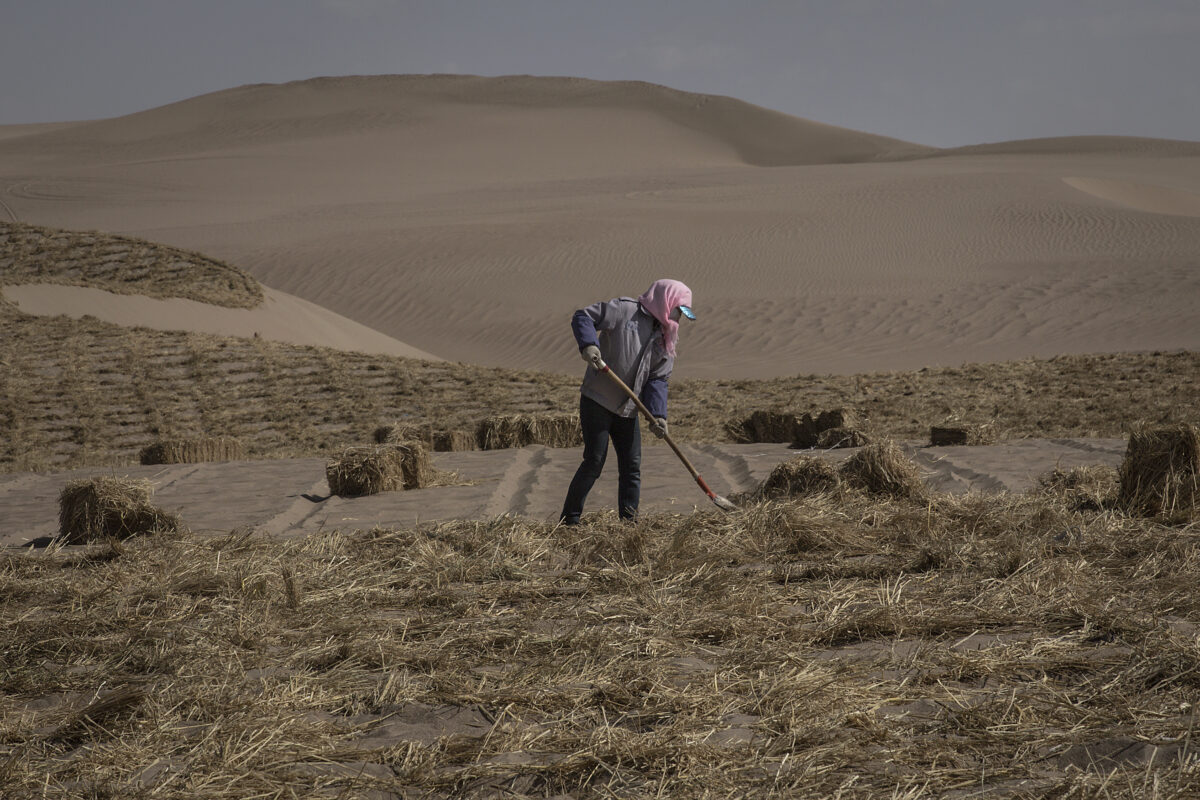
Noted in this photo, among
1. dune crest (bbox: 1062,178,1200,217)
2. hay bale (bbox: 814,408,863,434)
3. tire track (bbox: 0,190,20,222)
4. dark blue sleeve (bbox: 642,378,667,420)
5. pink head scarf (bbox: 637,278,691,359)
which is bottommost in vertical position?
hay bale (bbox: 814,408,863,434)

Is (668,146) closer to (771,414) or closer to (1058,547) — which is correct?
(771,414)

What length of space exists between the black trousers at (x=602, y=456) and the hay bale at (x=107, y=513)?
2128 millimetres

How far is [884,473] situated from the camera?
19.7 ft

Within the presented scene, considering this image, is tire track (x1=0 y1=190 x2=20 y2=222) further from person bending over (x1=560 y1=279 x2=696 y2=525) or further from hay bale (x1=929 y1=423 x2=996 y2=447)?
person bending over (x1=560 y1=279 x2=696 y2=525)

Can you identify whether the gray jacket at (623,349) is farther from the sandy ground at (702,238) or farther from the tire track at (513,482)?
the sandy ground at (702,238)

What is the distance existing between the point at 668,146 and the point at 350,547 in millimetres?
74520

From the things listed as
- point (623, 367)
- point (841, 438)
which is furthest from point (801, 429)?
point (623, 367)

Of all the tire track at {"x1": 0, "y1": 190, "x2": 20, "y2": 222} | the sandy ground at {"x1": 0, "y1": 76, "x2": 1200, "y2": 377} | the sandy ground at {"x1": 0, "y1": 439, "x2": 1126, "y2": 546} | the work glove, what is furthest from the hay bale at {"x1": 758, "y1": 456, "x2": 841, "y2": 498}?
the tire track at {"x1": 0, "y1": 190, "x2": 20, "y2": 222}

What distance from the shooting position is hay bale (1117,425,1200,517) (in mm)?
5129

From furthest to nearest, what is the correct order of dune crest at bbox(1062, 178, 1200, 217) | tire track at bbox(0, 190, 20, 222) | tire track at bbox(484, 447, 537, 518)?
tire track at bbox(0, 190, 20, 222)
dune crest at bbox(1062, 178, 1200, 217)
tire track at bbox(484, 447, 537, 518)

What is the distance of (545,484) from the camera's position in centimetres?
756

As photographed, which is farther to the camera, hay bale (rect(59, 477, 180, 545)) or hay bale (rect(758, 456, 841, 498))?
hay bale (rect(758, 456, 841, 498))

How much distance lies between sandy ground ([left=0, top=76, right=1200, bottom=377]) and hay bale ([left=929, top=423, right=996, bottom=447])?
35.7 ft

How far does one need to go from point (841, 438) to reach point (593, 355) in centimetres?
382
